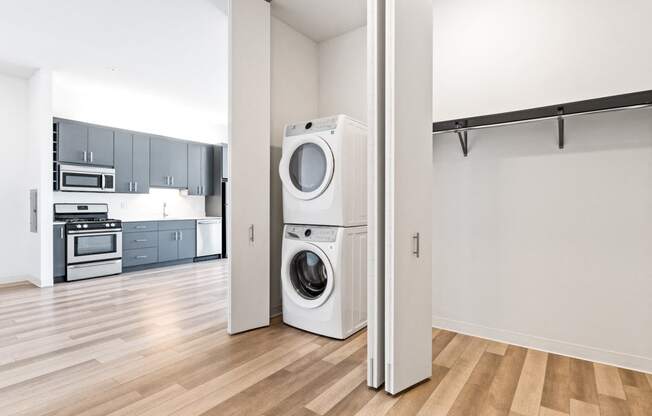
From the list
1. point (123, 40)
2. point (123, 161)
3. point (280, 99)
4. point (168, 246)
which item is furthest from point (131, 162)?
point (280, 99)

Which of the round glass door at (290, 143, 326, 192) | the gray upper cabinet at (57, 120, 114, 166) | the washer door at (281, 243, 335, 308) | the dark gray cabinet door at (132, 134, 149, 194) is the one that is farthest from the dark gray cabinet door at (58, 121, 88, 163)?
the washer door at (281, 243, 335, 308)

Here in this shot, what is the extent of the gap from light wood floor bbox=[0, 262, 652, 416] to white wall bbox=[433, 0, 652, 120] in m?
1.82

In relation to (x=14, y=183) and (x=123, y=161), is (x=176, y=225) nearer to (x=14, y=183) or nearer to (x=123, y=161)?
(x=123, y=161)

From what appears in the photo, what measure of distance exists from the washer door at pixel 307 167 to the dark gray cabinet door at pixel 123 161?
12.5ft

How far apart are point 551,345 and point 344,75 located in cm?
297

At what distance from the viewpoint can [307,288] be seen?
291 cm

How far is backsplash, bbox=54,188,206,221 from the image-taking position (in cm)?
520

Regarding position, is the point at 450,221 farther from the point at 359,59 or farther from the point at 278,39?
the point at 278,39

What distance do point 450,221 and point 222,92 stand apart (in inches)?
166

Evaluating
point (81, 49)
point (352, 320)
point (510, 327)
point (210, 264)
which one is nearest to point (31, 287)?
point (210, 264)

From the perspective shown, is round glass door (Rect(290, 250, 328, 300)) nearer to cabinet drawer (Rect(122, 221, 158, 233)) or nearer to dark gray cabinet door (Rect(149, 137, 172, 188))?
cabinet drawer (Rect(122, 221, 158, 233))

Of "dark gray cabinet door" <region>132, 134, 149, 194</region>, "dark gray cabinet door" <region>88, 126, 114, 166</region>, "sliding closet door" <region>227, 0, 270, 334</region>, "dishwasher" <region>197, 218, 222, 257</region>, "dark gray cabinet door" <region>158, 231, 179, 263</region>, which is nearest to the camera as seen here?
"sliding closet door" <region>227, 0, 270, 334</region>

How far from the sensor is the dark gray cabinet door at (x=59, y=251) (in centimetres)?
456

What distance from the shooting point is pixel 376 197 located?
188cm
